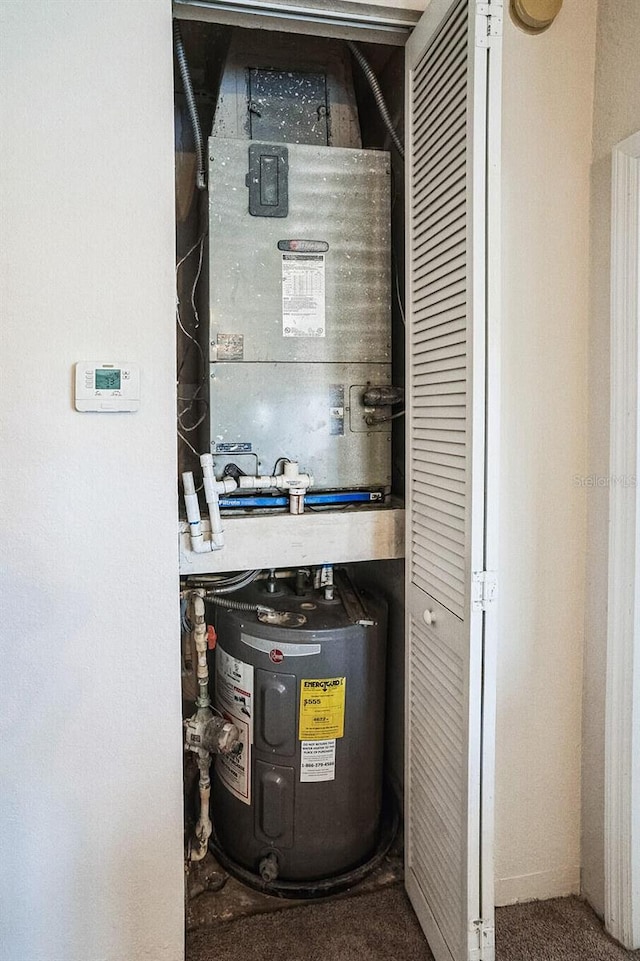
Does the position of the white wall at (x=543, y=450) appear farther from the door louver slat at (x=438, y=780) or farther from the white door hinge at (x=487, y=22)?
the white door hinge at (x=487, y=22)

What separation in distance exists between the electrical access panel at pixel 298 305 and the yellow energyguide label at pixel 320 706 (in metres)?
0.53

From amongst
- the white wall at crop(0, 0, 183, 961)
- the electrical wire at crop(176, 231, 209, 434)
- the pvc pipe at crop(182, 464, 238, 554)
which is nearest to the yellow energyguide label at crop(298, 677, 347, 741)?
the white wall at crop(0, 0, 183, 961)

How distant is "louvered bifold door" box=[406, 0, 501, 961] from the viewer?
1.15m

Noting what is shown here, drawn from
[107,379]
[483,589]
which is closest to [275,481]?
[107,379]

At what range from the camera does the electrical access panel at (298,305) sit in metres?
1.51

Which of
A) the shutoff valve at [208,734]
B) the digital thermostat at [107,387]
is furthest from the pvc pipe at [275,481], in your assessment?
the shutoff valve at [208,734]

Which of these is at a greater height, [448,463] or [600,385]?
[600,385]

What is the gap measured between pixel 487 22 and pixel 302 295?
681mm

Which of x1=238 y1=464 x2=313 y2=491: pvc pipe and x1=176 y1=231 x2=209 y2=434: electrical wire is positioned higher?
x1=176 y1=231 x2=209 y2=434: electrical wire

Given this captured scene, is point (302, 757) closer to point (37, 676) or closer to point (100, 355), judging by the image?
point (37, 676)

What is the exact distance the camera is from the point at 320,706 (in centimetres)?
158

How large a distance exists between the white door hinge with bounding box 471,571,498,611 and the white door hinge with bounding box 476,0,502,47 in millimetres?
1015

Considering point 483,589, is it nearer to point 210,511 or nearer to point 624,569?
point 624,569

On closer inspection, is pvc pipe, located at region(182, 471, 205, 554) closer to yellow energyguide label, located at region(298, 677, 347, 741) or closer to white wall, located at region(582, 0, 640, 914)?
yellow energyguide label, located at region(298, 677, 347, 741)
